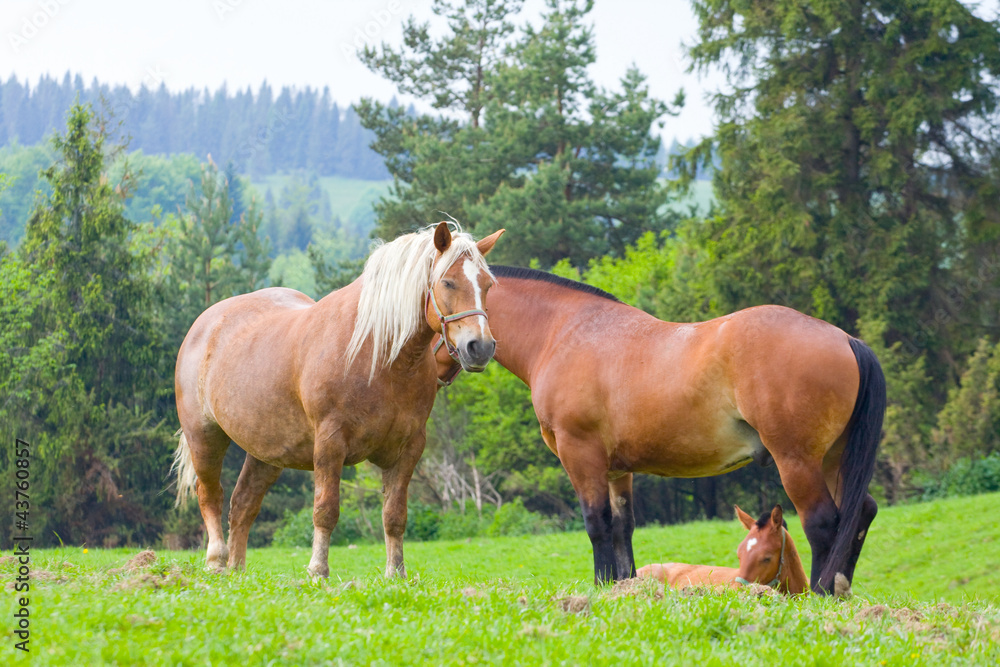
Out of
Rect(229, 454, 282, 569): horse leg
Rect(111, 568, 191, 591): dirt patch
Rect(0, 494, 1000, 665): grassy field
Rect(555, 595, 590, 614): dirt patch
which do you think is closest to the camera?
Rect(0, 494, 1000, 665): grassy field

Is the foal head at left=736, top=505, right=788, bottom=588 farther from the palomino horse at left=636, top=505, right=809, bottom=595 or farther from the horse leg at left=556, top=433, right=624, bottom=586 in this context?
the horse leg at left=556, top=433, right=624, bottom=586

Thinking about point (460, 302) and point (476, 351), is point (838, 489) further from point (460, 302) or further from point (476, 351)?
point (460, 302)

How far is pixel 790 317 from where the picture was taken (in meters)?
5.55

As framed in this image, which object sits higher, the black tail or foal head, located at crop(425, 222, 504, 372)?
foal head, located at crop(425, 222, 504, 372)

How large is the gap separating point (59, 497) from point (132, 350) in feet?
17.0

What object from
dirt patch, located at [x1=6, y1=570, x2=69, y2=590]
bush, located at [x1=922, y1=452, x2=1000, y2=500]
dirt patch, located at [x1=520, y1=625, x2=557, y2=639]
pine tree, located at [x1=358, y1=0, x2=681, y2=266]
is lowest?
bush, located at [x1=922, y1=452, x2=1000, y2=500]

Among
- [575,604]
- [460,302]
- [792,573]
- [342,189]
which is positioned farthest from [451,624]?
[342,189]

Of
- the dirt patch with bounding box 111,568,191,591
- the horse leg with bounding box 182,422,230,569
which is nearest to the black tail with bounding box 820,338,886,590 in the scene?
the dirt patch with bounding box 111,568,191,591

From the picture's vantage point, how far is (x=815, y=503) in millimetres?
5289

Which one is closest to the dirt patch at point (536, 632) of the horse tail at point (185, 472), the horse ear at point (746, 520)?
the horse ear at point (746, 520)

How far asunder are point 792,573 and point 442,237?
4087 mm

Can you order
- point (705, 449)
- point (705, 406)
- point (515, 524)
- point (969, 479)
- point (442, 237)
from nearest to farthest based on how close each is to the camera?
point (442, 237)
point (705, 406)
point (705, 449)
point (969, 479)
point (515, 524)

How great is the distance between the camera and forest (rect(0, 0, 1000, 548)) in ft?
79.0

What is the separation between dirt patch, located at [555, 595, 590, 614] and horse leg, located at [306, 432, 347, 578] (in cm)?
171
